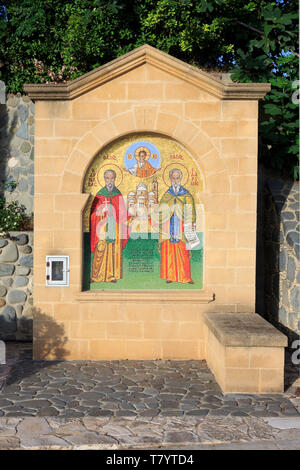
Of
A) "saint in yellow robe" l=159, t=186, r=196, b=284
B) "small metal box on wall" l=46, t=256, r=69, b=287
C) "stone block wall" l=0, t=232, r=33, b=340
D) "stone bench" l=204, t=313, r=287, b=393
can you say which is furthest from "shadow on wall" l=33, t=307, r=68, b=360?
"stone bench" l=204, t=313, r=287, b=393

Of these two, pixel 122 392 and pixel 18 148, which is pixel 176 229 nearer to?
pixel 122 392

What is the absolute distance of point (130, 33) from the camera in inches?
436

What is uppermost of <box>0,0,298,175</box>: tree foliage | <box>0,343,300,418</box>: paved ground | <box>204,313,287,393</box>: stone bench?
<box>0,0,298,175</box>: tree foliage

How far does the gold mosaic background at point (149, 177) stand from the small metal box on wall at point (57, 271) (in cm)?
118

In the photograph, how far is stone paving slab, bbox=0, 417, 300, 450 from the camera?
4.18 metres


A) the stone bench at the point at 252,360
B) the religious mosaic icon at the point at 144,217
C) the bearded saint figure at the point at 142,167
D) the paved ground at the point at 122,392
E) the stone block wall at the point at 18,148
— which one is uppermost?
the stone block wall at the point at 18,148

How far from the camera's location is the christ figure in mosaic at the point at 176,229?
7188mm

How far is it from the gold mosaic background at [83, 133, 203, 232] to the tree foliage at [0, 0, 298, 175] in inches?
165

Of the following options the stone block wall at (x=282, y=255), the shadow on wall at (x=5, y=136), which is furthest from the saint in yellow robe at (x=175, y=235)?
the shadow on wall at (x=5, y=136)

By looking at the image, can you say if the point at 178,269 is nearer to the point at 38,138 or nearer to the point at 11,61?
the point at 38,138

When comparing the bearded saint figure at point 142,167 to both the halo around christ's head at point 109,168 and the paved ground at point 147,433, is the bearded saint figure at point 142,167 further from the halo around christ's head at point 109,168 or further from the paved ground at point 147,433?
the paved ground at point 147,433

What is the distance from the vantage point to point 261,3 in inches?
430

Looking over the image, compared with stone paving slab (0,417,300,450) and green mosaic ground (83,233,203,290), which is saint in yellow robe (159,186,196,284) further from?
stone paving slab (0,417,300,450)

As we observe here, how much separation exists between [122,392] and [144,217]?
111 inches
